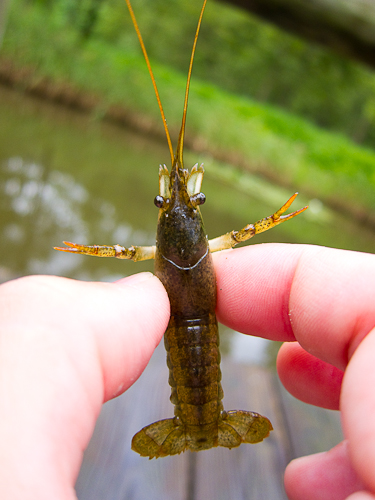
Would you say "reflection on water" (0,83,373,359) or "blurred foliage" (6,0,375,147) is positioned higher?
"blurred foliage" (6,0,375,147)

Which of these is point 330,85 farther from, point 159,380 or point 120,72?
point 159,380

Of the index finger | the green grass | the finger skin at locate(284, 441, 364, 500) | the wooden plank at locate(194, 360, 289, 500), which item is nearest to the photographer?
the index finger

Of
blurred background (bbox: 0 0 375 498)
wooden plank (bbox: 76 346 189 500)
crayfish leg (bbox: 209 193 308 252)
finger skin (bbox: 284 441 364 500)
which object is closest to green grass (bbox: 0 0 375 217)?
blurred background (bbox: 0 0 375 498)

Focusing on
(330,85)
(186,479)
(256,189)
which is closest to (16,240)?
(186,479)

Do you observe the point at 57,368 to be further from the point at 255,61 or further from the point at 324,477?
the point at 255,61

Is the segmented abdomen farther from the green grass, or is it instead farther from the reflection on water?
the green grass

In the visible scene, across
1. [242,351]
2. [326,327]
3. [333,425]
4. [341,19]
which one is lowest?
[333,425]

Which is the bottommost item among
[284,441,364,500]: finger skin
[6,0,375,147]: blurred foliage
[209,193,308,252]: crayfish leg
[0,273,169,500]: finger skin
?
[284,441,364,500]: finger skin
